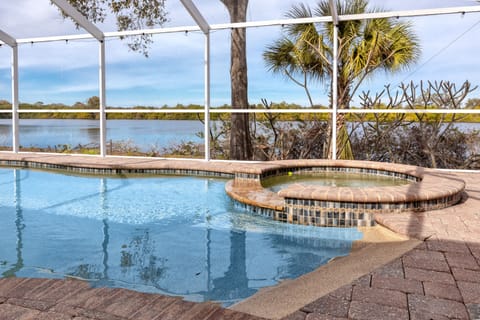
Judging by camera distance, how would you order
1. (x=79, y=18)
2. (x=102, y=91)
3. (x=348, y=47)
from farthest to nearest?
1. (x=102, y=91)
2. (x=348, y=47)
3. (x=79, y=18)

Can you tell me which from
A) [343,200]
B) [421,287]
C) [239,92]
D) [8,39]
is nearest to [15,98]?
[8,39]

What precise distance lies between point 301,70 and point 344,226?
542 cm

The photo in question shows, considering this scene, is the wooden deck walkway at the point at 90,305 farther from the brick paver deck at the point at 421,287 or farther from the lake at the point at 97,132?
the lake at the point at 97,132

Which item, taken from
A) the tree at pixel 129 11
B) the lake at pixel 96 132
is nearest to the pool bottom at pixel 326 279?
the lake at pixel 96 132

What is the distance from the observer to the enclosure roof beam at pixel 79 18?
724 cm

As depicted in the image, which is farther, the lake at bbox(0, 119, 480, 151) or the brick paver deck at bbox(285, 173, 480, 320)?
the lake at bbox(0, 119, 480, 151)

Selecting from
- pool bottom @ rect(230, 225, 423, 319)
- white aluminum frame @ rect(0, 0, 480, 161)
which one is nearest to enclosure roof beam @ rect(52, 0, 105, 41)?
Answer: white aluminum frame @ rect(0, 0, 480, 161)

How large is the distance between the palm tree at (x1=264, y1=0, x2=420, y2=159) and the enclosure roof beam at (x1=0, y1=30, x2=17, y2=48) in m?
5.54

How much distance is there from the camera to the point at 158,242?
3969 mm

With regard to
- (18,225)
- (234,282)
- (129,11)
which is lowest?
(234,282)

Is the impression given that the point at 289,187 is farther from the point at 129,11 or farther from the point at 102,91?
the point at 129,11

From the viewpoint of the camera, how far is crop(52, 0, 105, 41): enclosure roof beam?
7241 millimetres

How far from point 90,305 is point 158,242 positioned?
1.90 metres

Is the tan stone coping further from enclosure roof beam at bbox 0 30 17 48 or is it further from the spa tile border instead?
enclosure roof beam at bbox 0 30 17 48
